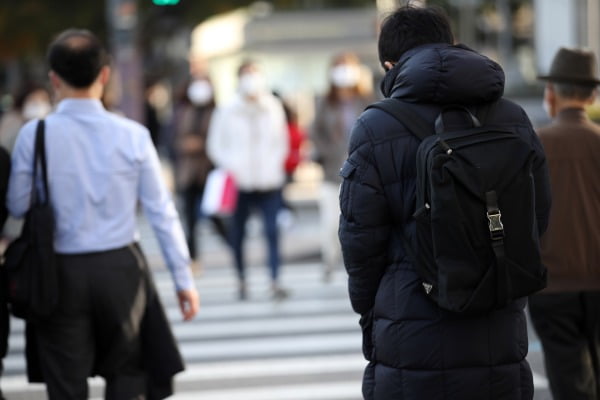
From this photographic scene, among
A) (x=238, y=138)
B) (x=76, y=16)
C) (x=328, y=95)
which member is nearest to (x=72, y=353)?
(x=238, y=138)

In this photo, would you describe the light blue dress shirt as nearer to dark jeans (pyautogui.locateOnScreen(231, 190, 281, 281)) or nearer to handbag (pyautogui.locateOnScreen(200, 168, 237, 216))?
dark jeans (pyautogui.locateOnScreen(231, 190, 281, 281))

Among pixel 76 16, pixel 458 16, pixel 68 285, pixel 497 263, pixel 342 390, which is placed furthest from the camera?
pixel 458 16

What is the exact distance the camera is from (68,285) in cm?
511

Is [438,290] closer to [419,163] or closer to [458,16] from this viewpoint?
[419,163]

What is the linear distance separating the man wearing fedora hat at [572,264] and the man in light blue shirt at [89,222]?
1663 millimetres

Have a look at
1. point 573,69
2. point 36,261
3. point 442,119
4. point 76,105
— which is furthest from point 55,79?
point 573,69

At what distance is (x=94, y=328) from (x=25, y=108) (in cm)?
679

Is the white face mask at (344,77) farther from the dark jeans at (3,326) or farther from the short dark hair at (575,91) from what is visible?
the dark jeans at (3,326)

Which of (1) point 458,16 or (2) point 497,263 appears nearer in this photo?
(2) point 497,263

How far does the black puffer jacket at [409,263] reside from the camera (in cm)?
382

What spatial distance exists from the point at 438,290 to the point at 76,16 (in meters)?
32.0

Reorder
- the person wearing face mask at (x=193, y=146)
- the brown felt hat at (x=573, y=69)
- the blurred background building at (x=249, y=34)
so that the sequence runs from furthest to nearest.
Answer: the blurred background building at (x=249, y=34) < the person wearing face mask at (x=193, y=146) < the brown felt hat at (x=573, y=69)

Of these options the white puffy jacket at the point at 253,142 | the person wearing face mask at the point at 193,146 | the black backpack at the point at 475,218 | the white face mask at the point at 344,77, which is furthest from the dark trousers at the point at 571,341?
the person wearing face mask at the point at 193,146

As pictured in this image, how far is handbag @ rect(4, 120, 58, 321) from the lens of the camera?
16.5ft
